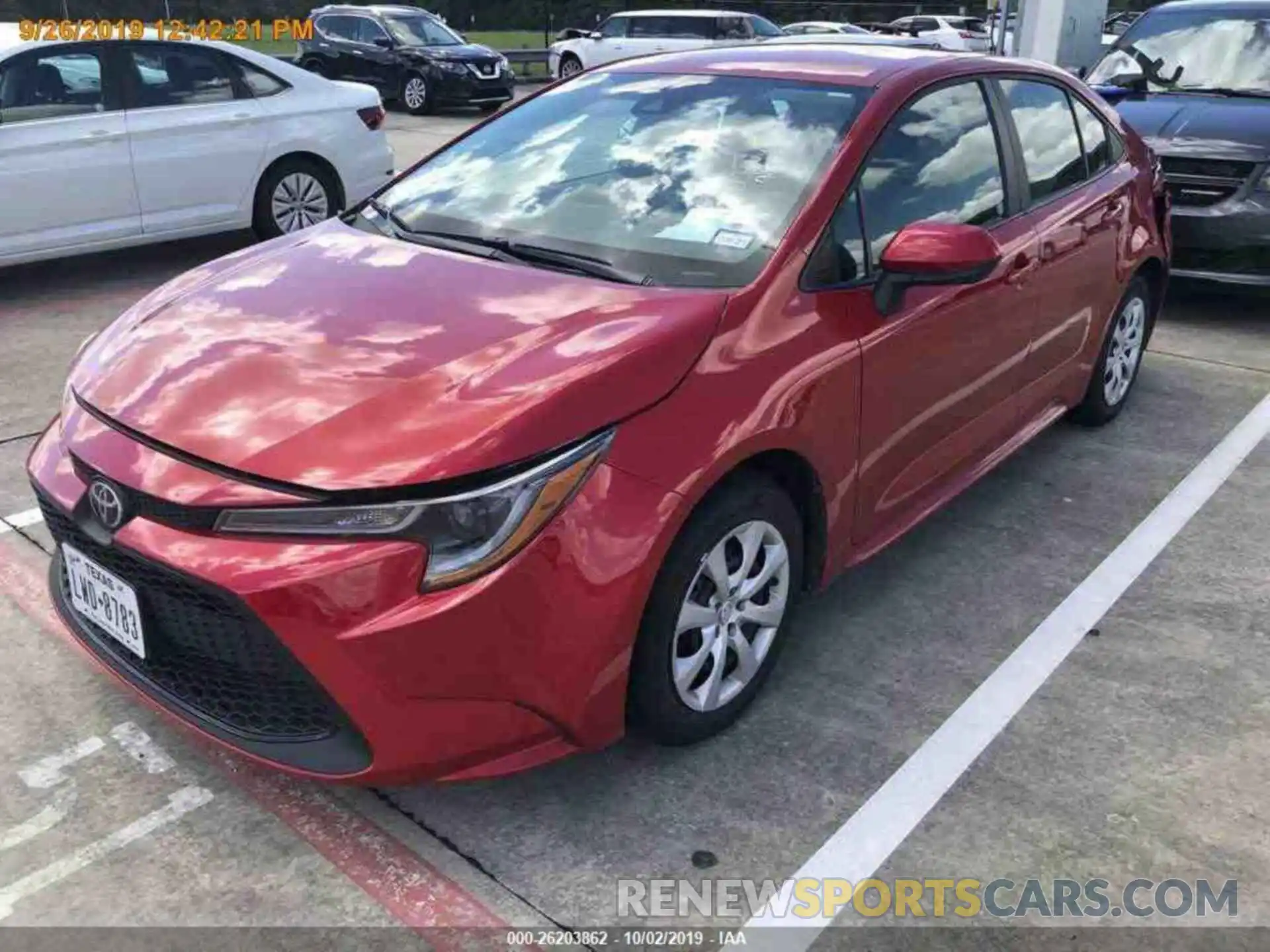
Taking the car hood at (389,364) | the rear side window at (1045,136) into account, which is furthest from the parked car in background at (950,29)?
the car hood at (389,364)

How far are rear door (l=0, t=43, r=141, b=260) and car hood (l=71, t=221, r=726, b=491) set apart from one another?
402cm

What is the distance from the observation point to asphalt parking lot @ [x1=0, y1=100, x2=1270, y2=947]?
239 cm

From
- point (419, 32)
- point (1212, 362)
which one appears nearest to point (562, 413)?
point (1212, 362)

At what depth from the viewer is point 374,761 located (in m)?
2.24

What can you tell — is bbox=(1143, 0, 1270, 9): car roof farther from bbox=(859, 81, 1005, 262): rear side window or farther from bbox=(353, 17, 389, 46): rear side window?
bbox=(353, 17, 389, 46): rear side window

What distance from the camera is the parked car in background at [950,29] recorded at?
2567 centimetres

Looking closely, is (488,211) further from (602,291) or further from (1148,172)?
(1148,172)

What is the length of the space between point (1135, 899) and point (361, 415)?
1910mm

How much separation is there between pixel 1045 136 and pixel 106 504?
10.8 ft

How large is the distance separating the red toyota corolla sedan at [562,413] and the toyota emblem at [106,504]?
11mm

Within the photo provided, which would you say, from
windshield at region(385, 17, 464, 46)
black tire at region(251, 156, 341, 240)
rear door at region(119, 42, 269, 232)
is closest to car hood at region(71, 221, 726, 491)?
rear door at region(119, 42, 269, 232)

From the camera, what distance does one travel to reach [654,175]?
3.16 metres

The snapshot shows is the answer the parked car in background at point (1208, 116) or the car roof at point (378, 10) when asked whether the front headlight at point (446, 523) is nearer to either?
the parked car in background at point (1208, 116)

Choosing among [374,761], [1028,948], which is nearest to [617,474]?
[374,761]
